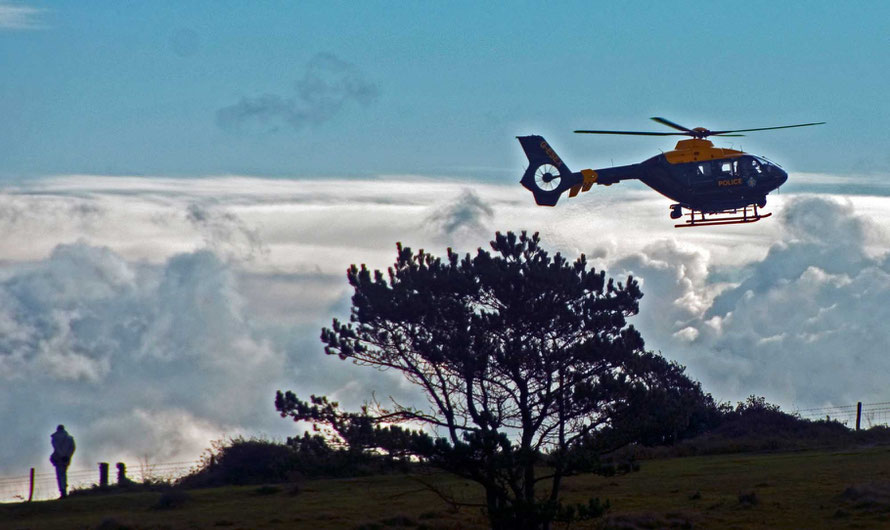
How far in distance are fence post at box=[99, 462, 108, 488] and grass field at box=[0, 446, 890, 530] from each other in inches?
123

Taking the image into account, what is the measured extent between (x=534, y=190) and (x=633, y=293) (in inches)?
612

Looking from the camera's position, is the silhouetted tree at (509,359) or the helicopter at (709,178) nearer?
the silhouetted tree at (509,359)

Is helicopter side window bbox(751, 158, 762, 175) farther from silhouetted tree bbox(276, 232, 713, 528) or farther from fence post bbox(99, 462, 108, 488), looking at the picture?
fence post bbox(99, 462, 108, 488)

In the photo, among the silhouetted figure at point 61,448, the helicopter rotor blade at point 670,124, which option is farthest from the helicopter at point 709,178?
the silhouetted figure at point 61,448

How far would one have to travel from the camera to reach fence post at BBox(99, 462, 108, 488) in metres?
49.9

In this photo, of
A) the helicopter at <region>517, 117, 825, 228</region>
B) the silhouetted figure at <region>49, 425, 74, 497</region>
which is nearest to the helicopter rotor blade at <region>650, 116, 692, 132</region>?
the helicopter at <region>517, 117, 825, 228</region>

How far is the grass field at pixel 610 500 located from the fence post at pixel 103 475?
3133 mm

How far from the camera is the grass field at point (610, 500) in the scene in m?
36.4

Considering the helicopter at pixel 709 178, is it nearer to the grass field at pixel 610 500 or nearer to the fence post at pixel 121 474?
the grass field at pixel 610 500

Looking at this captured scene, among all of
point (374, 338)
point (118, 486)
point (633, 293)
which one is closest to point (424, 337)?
point (374, 338)

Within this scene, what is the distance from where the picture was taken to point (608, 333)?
3503cm

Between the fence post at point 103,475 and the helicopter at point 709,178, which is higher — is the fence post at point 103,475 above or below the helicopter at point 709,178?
below

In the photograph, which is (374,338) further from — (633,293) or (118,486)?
(118,486)

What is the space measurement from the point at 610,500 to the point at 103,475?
74.2ft
